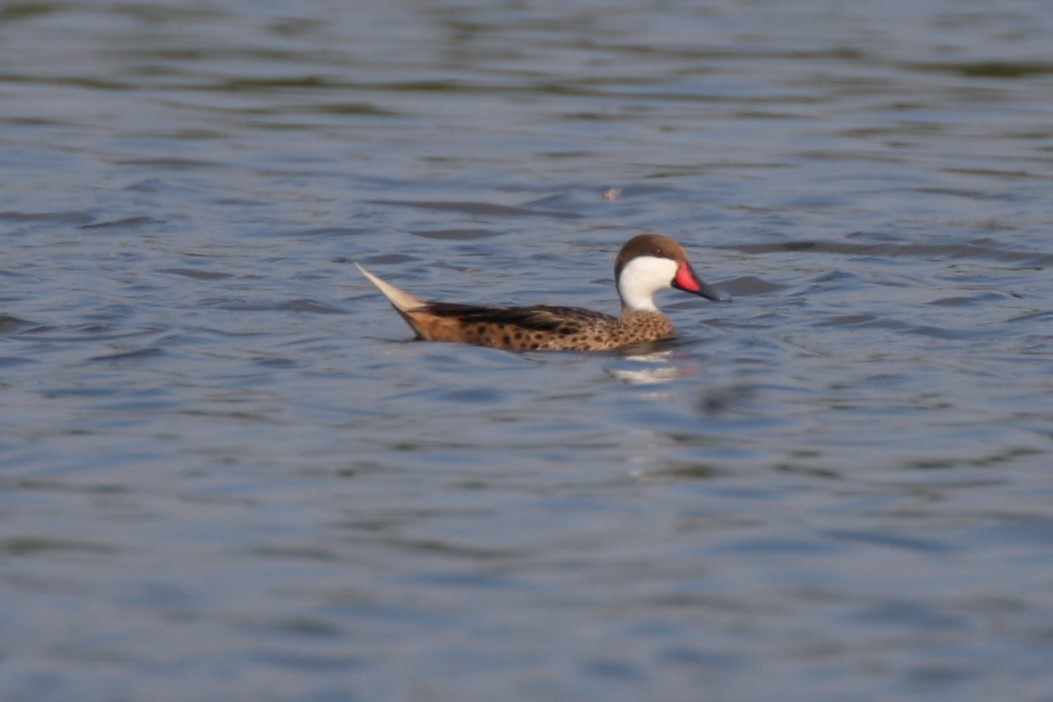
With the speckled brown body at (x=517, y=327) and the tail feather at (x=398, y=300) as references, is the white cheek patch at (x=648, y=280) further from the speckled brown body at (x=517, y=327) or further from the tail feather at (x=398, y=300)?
the tail feather at (x=398, y=300)

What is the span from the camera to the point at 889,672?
5785 mm

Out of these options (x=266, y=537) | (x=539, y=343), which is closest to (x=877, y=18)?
(x=539, y=343)

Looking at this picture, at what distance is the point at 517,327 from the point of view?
10.5 meters

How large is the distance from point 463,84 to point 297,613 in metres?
14.2

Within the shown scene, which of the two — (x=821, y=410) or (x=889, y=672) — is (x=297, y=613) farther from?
(x=821, y=410)

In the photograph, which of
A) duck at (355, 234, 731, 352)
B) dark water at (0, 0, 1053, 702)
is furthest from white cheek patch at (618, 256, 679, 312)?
dark water at (0, 0, 1053, 702)

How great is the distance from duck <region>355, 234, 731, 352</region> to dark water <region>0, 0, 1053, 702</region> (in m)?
0.18

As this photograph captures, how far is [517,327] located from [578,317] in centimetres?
36

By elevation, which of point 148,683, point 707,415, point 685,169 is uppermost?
point 685,169

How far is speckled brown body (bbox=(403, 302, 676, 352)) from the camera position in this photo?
1047 centimetres

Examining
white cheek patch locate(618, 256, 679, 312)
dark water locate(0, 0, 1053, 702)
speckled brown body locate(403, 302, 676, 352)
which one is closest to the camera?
dark water locate(0, 0, 1053, 702)

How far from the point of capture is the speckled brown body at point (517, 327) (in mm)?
10469

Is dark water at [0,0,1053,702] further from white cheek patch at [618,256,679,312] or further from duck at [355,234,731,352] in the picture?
white cheek patch at [618,256,679,312]

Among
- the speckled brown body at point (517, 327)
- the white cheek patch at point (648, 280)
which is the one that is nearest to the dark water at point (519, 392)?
the speckled brown body at point (517, 327)
